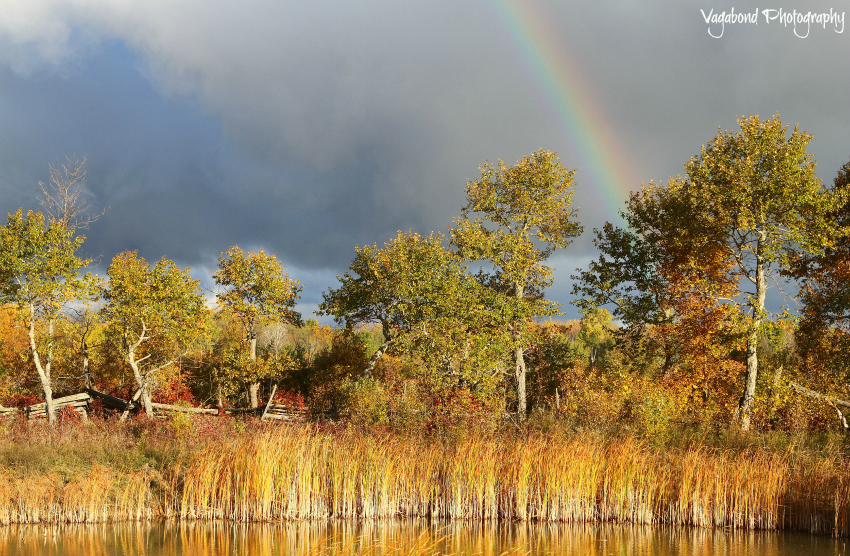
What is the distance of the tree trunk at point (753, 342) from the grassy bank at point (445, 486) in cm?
771

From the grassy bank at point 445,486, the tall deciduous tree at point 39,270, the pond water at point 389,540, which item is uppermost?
the tall deciduous tree at point 39,270

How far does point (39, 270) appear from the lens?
21203mm

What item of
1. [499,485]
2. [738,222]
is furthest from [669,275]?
[499,485]

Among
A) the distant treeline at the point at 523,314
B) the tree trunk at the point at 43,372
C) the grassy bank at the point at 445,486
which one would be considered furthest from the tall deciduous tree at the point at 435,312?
the tree trunk at the point at 43,372

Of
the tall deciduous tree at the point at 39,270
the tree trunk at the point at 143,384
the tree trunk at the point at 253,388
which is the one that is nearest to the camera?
the tall deciduous tree at the point at 39,270

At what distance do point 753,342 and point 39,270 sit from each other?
24.4m

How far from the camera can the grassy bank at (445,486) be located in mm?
12852

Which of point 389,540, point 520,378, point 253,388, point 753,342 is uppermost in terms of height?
point 753,342

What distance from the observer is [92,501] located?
1295cm

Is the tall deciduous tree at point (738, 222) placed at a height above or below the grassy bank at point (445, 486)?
above

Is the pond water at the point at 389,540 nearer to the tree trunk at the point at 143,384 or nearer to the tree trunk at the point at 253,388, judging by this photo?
the tree trunk at the point at 143,384

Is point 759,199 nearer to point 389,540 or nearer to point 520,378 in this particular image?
point 520,378

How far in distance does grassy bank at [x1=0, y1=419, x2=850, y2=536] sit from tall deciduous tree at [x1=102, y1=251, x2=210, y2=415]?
10.1m

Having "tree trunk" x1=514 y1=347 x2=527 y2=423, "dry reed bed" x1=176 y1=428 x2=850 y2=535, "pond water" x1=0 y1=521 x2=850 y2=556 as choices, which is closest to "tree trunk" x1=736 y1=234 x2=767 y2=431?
"tree trunk" x1=514 y1=347 x2=527 y2=423
